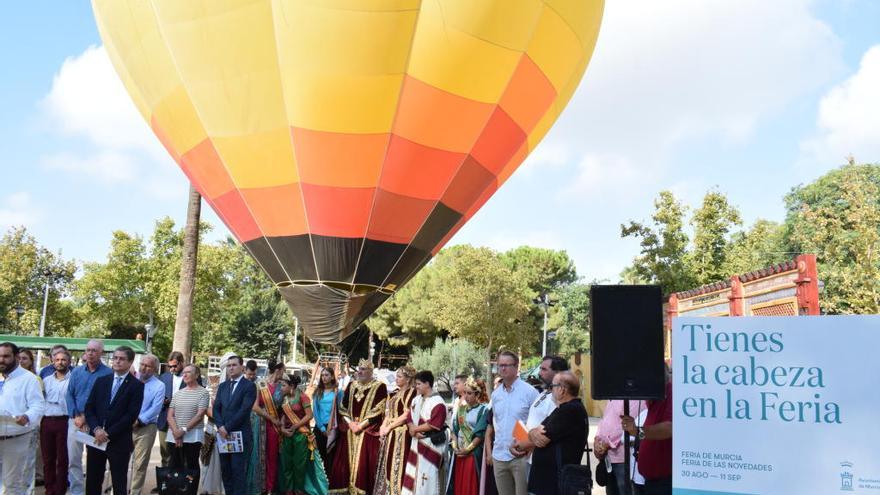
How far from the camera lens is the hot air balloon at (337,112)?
32.1ft

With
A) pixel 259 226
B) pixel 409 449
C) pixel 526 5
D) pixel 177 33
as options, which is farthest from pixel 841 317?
pixel 177 33

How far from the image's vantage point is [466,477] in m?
8.96

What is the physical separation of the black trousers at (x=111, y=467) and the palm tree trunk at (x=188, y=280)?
4926mm

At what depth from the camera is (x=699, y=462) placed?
426cm

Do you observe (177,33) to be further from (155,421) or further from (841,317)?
(841,317)

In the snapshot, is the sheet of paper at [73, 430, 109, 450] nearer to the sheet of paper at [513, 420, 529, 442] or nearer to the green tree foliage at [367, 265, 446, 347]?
the sheet of paper at [513, 420, 529, 442]

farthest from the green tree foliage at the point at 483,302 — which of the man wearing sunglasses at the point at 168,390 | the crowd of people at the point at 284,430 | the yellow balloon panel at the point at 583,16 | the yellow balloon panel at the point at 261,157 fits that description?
the yellow balloon panel at the point at 261,157

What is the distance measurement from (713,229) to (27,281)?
42792 millimetres

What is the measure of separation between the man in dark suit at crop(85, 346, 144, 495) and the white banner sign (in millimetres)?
5944

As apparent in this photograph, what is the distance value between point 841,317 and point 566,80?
8685 millimetres

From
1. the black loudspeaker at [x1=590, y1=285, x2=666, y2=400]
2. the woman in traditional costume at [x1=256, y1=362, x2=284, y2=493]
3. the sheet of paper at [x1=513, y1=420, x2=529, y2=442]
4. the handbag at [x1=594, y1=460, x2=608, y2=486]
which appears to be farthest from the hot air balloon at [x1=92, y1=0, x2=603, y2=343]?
the black loudspeaker at [x1=590, y1=285, x2=666, y2=400]

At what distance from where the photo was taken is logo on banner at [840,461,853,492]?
12.7ft

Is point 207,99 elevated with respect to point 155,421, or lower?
elevated

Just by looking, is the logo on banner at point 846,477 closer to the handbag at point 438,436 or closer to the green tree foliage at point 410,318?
the handbag at point 438,436
